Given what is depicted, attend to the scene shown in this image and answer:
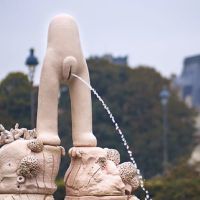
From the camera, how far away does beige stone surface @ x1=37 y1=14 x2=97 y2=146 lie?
13602 millimetres

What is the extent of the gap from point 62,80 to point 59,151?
42.4 inches

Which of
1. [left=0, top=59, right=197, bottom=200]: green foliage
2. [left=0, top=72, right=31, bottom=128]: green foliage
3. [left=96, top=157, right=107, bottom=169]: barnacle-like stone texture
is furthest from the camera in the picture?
[left=0, top=59, right=197, bottom=200]: green foliage

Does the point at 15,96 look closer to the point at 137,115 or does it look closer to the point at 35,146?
the point at 137,115

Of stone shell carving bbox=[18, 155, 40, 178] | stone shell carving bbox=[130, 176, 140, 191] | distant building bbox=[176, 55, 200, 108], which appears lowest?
stone shell carving bbox=[130, 176, 140, 191]

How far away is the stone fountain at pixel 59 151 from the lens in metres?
13.1

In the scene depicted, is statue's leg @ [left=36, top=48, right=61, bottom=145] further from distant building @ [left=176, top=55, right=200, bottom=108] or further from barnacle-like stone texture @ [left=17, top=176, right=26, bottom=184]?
distant building @ [left=176, top=55, right=200, bottom=108]

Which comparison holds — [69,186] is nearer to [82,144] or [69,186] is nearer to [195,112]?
[82,144]

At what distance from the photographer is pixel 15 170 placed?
13.0 meters

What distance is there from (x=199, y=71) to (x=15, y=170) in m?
97.8

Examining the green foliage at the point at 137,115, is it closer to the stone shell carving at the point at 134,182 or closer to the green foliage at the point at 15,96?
the green foliage at the point at 15,96

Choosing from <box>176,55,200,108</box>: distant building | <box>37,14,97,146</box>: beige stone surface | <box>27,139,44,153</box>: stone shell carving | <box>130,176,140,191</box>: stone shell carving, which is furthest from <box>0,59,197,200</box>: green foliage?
<box>176,55,200,108</box>: distant building

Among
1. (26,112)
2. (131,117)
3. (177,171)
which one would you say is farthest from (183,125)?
(177,171)

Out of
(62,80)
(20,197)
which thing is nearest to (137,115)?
(62,80)

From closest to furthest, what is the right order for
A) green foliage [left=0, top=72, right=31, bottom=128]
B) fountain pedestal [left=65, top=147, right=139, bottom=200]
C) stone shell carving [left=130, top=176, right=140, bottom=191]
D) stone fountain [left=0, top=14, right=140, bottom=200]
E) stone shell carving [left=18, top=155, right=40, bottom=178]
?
stone shell carving [left=18, top=155, right=40, bottom=178], stone fountain [left=0, top=14, right=140, bottom=200], fountain pedestal [left=65, top=147, right=139, bottom=200], stone shell carving [left=130, top=176, right=140, bottom=191], green foliage [left=0, top=72, right=31, bottom=128]
